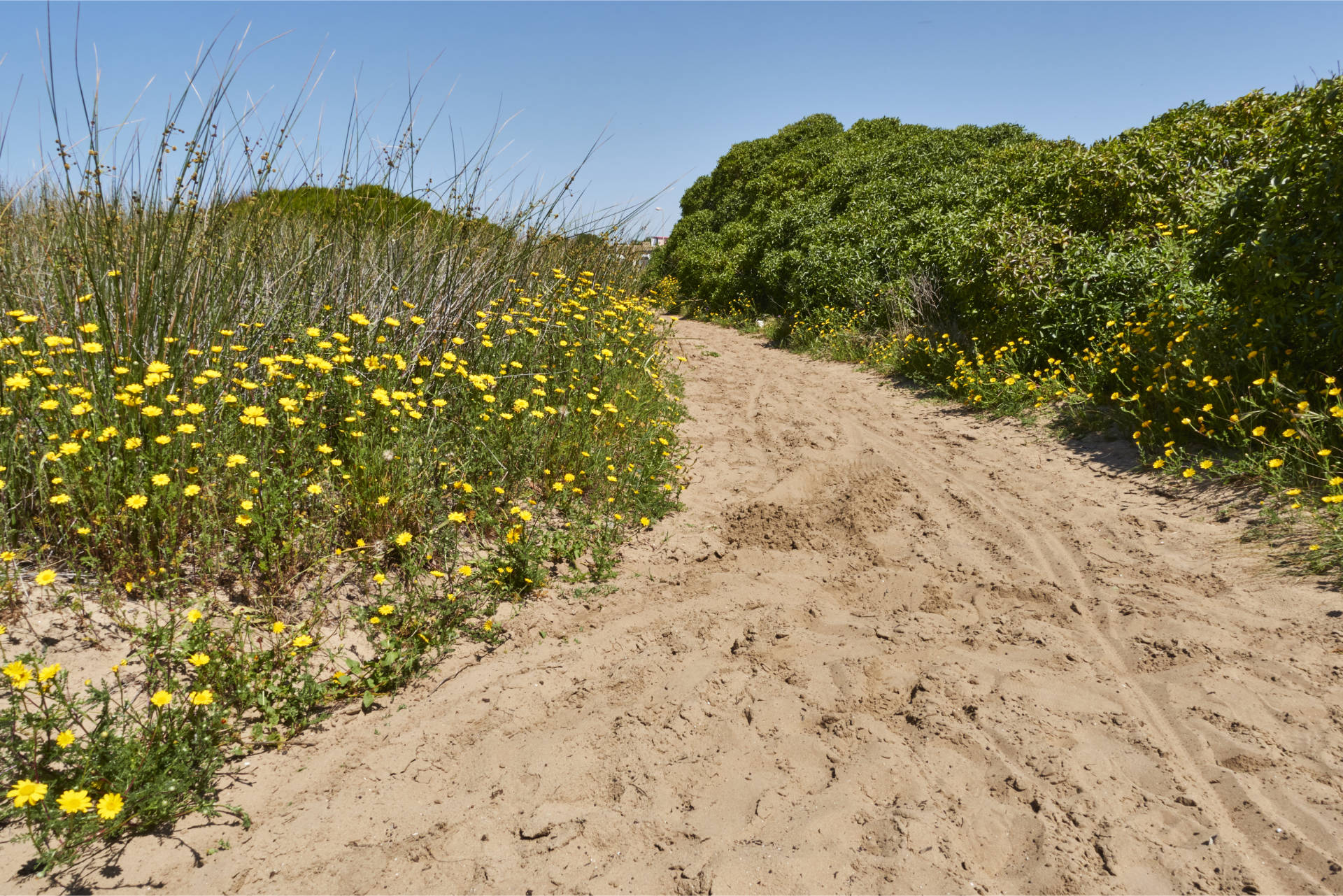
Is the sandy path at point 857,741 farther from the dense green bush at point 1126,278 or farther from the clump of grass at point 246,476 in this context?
the dense green bush at point 1126,278

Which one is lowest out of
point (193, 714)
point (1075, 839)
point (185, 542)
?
point (1075, 839)

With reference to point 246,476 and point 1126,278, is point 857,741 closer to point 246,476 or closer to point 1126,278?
point 246,476

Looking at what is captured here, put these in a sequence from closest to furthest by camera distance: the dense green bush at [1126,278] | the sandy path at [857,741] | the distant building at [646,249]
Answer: the sandy path at [857,741] → the dense green bush at [1126,278] → the distant building at [646,249]

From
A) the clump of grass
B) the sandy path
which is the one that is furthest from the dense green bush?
the clump of grass

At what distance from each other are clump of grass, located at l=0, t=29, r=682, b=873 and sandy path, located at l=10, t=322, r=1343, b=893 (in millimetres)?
258

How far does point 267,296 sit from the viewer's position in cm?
466

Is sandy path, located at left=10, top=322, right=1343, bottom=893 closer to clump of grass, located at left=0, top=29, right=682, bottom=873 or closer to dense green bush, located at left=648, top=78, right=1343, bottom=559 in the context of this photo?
clump of grass, located at left=0, top=29, right=682, bottom=873

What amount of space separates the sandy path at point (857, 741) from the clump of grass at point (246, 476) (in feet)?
0.85

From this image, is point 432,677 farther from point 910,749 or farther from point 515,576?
point 910,749

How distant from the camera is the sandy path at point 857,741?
208 cm

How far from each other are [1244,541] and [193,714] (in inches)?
189

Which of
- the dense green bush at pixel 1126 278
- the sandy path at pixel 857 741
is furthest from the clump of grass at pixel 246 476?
the dense green bush at pixel 1126 278

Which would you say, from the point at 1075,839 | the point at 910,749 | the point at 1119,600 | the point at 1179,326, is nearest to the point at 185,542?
the point at 910,749

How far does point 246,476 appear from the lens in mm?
3312
